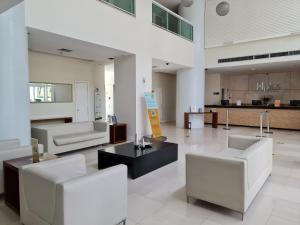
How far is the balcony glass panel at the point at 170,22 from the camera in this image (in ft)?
25.6

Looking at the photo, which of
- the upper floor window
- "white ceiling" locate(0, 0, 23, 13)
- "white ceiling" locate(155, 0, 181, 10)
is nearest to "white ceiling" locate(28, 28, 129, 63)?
"white ceiling" locate(0, 0, 23, 13)

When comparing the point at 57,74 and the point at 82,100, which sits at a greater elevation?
the point at 57,74

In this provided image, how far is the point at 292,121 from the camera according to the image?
9.23 m

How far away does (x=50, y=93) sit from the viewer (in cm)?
777

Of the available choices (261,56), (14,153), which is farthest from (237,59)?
(14,153)

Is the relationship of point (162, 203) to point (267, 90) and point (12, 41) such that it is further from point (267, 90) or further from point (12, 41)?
point (267, 90)

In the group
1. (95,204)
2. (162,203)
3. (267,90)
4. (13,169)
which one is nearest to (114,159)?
(162,203)

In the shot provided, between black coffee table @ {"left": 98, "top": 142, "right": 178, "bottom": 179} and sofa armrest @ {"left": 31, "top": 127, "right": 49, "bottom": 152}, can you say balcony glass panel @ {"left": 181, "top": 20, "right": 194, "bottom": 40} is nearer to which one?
black coffee table @ {"left": 98, "top": 142, "right": 178, "bottom": 179}

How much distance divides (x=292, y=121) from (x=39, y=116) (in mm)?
10075

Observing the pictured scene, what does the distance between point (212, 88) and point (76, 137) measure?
906cm

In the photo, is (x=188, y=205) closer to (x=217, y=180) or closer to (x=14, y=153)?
(x=217, y=180)

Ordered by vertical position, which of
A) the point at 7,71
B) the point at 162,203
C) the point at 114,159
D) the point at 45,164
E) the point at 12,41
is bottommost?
the point at 162,203

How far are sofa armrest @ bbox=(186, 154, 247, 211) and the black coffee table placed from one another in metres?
1.19

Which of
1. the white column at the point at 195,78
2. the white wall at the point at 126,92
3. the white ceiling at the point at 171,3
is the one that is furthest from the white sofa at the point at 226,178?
the white ceiling at the point at 171,3
